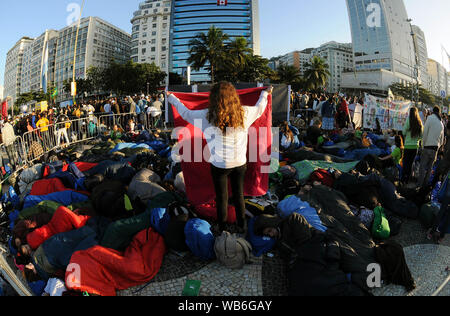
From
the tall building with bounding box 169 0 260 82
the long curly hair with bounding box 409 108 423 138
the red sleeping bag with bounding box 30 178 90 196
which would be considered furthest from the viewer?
the tall building with bounding box 169 0 260 82

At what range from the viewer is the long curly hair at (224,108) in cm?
277

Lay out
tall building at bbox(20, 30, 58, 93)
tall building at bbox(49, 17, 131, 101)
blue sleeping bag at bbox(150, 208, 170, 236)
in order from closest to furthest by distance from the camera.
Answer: blue sleeping bag at bbox(150, 208, 170, 236)
tall building at bbox(49, 17, 131, 101)
tall building at bbox(20, 30, 58, 93)

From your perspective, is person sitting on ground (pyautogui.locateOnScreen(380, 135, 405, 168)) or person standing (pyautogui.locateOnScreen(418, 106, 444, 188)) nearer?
person standing (pyautogui.locateOnScreen(418, 106, 444, 188))

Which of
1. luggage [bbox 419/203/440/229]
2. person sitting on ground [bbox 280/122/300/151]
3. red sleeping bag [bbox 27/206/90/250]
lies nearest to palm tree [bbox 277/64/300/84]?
person sitting on ground [bbox 280/122/300/151]

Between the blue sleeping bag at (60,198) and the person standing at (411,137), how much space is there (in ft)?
22.3

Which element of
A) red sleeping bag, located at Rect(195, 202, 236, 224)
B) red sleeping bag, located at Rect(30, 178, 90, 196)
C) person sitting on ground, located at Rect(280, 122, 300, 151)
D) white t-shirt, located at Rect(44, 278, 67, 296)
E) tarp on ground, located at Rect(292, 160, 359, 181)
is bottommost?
white t-shirt, located at Rect(44, 278, 67, 296)

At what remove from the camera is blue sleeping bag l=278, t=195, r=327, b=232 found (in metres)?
3.34

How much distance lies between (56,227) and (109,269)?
1.39 meters

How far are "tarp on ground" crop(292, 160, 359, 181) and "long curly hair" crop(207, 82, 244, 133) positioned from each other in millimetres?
2876

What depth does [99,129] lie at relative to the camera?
11555mm

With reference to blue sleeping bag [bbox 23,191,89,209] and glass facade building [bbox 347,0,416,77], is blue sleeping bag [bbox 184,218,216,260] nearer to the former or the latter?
blue sleeping bag [bbox 23,191,89,209]

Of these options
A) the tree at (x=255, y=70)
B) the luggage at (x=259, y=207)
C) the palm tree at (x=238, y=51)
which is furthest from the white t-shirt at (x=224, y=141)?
the tree at (x=255, y=70)

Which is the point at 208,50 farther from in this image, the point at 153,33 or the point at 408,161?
the point at 153,33

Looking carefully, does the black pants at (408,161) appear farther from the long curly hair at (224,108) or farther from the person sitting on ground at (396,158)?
the long curly hair at (224,108)
